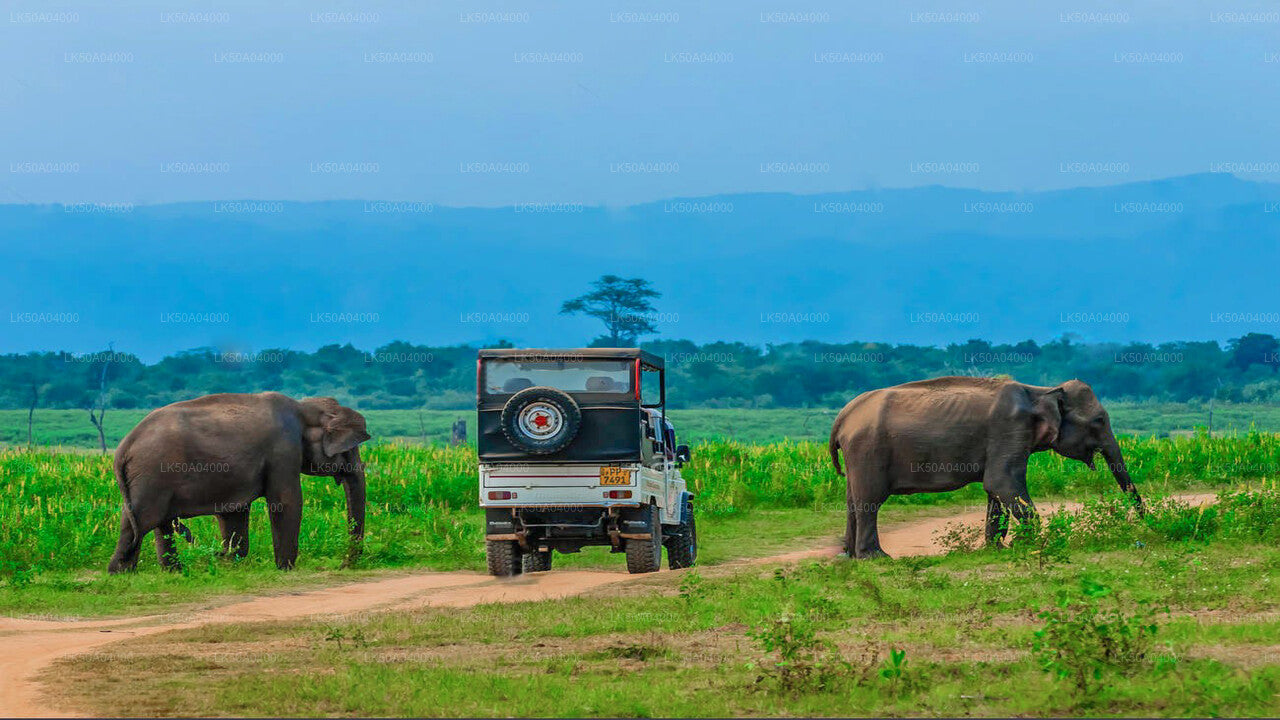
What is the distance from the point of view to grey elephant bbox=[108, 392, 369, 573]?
1981 centimetres

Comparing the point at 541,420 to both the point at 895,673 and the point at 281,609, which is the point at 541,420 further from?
the point at 895,673

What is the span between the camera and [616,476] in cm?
1831

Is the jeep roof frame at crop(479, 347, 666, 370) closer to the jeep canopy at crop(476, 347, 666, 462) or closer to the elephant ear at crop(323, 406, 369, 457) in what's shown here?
the jeep canopy at crop(476, 347, 666, 462)

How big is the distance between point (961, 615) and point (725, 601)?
250cm

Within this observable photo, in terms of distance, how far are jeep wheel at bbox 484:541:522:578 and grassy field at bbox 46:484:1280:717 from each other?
272cm

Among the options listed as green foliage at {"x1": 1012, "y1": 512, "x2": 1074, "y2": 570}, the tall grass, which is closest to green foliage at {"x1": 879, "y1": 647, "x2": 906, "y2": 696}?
green foliage at {"x1": 1012, "y1": 512, "x2": 1074, "y2": 570}

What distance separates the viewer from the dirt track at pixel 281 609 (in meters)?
12.0

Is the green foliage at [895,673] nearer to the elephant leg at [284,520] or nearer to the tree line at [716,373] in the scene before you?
the elephant leg at [284,520]

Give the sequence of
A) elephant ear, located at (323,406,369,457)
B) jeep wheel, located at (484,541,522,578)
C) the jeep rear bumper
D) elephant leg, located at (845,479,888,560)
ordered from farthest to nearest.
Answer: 1. elephant ear, located at (323,406,369,457)
2. elephant leg, located at (845,479,888,560)
3. jeep wheel, located at (484,541,522,578)
4. the jeep rear bumper

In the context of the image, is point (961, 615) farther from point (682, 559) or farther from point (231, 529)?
point (231, 529)

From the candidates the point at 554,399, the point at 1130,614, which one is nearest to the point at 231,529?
the point at 554,399

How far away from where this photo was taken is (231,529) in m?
21.0

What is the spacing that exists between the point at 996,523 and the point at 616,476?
5.49m

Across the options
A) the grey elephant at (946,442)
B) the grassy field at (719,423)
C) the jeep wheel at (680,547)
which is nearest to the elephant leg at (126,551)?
the jeep wheel at (680,547)
